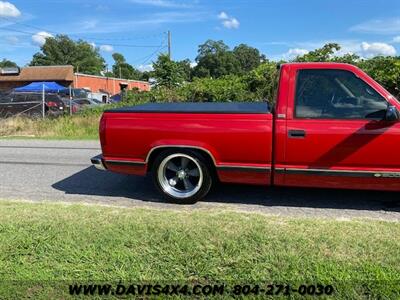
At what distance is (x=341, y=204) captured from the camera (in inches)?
228

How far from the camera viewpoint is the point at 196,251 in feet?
13.2

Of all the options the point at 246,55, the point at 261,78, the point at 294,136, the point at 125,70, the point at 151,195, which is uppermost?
the point at 246,55

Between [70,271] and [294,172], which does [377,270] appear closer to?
[294,172]

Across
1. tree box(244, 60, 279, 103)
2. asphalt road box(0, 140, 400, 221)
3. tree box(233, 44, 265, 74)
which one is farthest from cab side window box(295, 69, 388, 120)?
Result: tree box(233, 44, 265, 74)

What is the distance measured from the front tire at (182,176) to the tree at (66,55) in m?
98.2

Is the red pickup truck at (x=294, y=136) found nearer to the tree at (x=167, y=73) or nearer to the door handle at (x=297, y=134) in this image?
the door handle at (x=297, y=134)

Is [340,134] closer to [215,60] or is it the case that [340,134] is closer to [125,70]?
[215,60]

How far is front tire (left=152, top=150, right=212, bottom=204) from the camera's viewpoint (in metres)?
5.76

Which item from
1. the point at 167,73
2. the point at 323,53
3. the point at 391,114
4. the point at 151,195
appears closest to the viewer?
the point at 391,114

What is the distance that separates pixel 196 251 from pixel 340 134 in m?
2.32

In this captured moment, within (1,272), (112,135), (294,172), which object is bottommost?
(1,272)

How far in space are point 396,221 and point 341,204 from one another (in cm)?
86

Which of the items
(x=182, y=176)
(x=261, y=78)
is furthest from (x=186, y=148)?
(x=261, y=78)

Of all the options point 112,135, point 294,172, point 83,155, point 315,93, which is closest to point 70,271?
point 112,135
